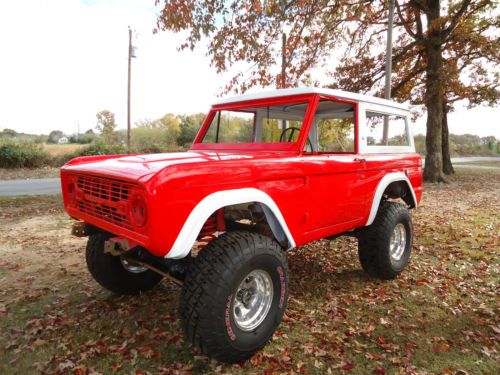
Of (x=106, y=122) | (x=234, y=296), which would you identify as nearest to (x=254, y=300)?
(x=234, y=296)

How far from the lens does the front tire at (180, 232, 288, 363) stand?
7.47ft

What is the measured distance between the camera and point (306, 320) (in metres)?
3.20

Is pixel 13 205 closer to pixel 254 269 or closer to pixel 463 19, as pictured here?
pixel 254 269

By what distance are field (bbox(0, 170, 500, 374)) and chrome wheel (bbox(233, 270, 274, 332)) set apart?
290 millimetres

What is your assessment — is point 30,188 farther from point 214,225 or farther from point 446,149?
point 446,149

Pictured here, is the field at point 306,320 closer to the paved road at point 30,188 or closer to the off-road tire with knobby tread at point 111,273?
the off-road tire with knobby tread at point 111,273

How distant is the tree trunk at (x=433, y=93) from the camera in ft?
40.7

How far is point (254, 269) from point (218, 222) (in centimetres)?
50

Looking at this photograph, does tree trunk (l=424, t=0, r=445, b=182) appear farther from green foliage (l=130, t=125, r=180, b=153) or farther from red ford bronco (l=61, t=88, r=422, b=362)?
green foliage (l=130, t=125, r=180, b=153)

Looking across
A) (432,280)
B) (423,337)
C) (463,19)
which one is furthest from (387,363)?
(463,19)

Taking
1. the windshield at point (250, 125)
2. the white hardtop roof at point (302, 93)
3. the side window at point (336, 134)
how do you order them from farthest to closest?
the windshield at point (250, 125), the side window at point (336, 134), the white hardtop roof at point (302, 93)

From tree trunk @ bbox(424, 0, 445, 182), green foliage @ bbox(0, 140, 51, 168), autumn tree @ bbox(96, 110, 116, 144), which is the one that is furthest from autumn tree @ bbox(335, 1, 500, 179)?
autumn tree @ bbox(96, 110, 116, 144)

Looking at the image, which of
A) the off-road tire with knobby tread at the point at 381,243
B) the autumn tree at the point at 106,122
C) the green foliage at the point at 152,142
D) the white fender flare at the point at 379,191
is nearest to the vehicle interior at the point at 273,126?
the white fender flare at the point at 379,191

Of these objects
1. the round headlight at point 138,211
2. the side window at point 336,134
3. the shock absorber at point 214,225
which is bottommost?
the shock absorber at point 214,225
